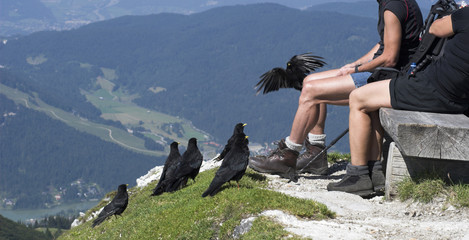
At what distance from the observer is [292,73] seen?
12.1m

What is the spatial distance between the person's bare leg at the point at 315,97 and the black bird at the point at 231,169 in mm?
1277

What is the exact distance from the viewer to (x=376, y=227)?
Answer: 274 inches

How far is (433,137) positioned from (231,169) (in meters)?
3.22

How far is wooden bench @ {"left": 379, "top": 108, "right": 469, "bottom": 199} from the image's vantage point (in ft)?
23.8

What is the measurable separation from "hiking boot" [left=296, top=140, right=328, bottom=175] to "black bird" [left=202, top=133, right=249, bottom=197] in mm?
2483

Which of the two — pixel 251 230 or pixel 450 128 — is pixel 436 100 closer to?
pixel 450 128

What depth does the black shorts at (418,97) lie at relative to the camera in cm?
785

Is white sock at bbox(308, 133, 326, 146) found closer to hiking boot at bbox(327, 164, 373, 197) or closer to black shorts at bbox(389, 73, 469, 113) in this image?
hiking boot at bbox(327, 164, 373, 197)

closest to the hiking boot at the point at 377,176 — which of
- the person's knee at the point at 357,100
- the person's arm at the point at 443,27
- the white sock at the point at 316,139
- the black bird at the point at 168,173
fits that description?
the person's knee at the point at 357,100

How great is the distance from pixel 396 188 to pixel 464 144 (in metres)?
1.48

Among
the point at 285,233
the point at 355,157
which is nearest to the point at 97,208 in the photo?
the point at 355,157

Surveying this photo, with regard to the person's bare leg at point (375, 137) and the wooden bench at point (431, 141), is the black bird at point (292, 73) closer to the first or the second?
the person's bare leg at point (375, 137)

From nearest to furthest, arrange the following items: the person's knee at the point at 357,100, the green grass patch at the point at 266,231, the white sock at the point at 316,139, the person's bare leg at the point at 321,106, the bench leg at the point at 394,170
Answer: the green grass patch at the point at 266,231
the bench leg at the point at 394,170
the person's knee at the point at 357,100
the person's bare leg at the point at 321,106
the white sock at the point at 316,139

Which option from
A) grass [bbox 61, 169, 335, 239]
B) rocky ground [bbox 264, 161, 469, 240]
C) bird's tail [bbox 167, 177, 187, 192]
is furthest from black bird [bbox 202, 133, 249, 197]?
bird's tail [bbox 167, 177, 187, 192]
